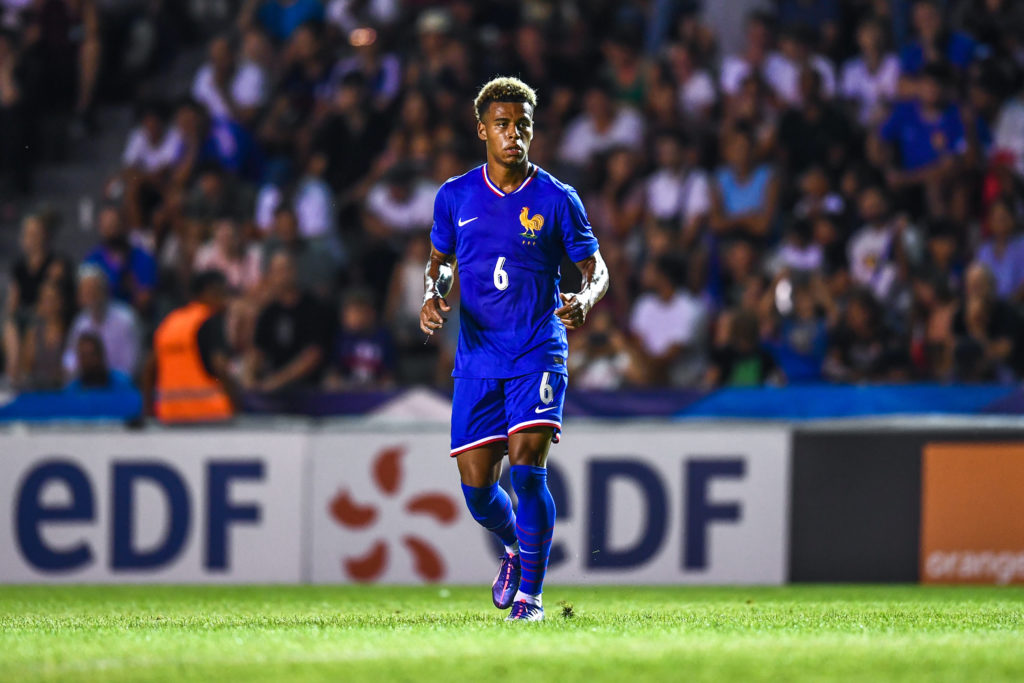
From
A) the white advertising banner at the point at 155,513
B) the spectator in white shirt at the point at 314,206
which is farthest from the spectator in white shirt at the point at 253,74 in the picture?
the white advertising banner at the point at 155,513

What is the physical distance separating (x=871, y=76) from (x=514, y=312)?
8775 mm

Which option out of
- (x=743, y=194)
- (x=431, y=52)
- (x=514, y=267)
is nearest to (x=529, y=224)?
(x=514, y=267)

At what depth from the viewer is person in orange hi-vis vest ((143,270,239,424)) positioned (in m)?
11.5

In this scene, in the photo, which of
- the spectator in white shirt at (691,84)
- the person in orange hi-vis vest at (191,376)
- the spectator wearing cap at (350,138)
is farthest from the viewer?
the spectator wearing cap at (350,138)

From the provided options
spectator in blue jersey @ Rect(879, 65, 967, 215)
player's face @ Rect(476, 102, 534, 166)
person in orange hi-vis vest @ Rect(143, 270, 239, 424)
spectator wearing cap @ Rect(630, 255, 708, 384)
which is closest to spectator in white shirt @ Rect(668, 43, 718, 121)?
spectator in blue jersey @ Rect(879, 65, 967, 215)

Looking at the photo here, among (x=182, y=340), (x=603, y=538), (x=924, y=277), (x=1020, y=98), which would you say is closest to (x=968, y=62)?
(x=1020, y=98)

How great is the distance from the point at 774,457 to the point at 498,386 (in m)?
4.59

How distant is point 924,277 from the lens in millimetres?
12633

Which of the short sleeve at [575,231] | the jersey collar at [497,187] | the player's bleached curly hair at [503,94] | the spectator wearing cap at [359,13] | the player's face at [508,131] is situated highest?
the spectator wearing cap at [359,13]

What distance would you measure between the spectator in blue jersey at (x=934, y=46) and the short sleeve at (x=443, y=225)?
8.41 meters

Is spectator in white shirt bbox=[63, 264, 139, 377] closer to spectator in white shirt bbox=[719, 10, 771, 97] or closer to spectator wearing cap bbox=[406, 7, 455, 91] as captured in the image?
spectator wearing cap bbox=[406, 7, 455, 91]

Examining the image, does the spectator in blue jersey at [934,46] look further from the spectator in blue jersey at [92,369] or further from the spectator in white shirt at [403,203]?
the spectator in blue jersey at [92,369]

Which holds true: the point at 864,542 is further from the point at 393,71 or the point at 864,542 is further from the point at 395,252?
the point at 393,71

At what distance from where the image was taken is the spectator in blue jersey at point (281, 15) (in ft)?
54.9
